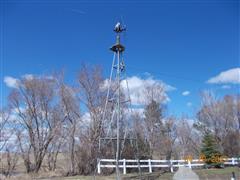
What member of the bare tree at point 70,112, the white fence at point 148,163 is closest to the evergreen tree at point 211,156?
the white fence at point 148,163

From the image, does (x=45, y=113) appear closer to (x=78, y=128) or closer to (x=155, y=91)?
(x=78, y=128)

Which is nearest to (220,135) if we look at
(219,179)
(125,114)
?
(125,114)

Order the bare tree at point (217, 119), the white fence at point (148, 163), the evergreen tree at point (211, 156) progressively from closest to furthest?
the white fence at point (148, 163) → the evergreen tree at point (211, 156) → the bare tree at point (217, 119)

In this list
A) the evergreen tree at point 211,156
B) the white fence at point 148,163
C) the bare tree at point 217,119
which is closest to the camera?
the white fence at point 148,163

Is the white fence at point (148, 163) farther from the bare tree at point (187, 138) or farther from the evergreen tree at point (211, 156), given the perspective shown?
the bare tree at point (187, 138)

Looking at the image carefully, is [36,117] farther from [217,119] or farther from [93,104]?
[217,119]

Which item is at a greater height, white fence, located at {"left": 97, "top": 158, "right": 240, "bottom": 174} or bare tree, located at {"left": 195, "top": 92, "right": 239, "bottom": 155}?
bare tree, located at {"left": 195, "top": 92, "right": 239, "bottom": 155}

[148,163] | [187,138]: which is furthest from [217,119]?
[148,163]

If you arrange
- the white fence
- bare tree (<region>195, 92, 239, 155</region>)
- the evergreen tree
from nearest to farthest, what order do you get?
the white fence → the evergreen tree → bare tree (<region>195, 92, 239, 155</region>)

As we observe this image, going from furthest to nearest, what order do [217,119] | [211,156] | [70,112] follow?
[217,119]
[70,112]
[211,156]

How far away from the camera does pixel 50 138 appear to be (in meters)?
22.8

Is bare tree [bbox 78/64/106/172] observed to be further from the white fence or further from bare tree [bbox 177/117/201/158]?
bare tree [bbox 177/117/201/158]

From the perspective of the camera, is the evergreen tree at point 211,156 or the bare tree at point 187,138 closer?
the evergreen tree at point 211,156

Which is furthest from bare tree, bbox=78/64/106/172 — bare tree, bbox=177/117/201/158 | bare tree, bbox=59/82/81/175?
bare tree, bbox=177/117/201/158
